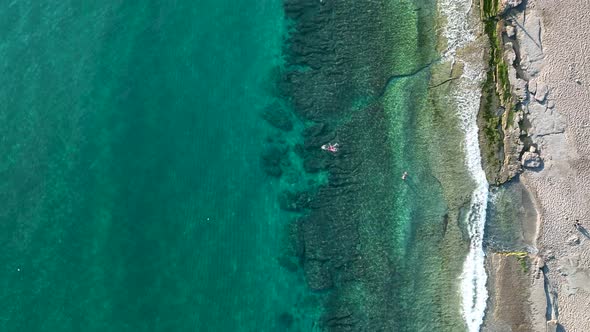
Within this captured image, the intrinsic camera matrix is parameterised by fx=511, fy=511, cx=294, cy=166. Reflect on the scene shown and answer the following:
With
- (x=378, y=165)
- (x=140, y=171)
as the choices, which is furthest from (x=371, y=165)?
(x=140, y=171)

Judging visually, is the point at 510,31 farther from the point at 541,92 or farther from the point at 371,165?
A: the point at 371,165

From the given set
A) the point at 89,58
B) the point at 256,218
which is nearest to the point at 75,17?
the point at 89,58

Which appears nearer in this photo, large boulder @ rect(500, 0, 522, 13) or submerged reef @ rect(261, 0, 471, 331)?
submerged reef @ rect(261, 0, 471, 331)

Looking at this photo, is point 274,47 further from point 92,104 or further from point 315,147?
point 92,104

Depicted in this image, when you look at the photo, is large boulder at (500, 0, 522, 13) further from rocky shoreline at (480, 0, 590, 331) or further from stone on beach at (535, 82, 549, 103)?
stone on beach at (535, 82, 549, 103)

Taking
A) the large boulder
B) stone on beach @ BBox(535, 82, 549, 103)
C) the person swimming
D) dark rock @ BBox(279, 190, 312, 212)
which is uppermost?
the large boulder

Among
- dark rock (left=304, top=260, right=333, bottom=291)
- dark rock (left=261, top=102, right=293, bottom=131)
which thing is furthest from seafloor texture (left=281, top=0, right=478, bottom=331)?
dark rock (left=261, top=102, right=293, bottom=131)

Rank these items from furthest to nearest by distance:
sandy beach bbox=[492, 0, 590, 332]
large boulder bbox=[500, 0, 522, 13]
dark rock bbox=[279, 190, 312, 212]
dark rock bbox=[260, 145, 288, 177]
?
dark rock bbox=[260, 145, 288, 177] < dark rock bbox=[279, 190, 312, 212] < large boulder bbox=[500, 0, 522, 13] < sandy beach bbox=[492, 0, 590, 332]
